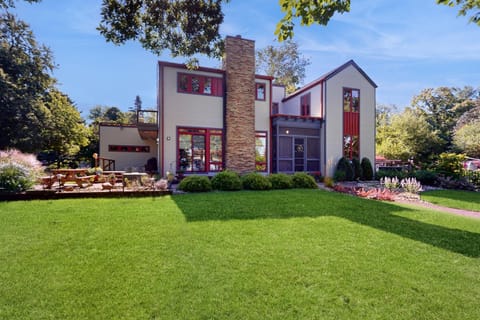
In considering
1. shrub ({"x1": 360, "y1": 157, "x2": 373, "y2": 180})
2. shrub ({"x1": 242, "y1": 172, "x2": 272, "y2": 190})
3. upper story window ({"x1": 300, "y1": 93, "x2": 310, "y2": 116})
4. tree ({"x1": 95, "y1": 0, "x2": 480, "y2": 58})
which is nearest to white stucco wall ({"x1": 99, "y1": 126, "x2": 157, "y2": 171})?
shrub ({"x1": 242, "y1": 172, "x2": 272, "y2": 190})

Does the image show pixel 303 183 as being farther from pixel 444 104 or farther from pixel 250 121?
pixel 444 104

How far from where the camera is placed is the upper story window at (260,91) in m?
14.6

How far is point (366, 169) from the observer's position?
15.1m

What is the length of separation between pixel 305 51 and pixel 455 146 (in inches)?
731

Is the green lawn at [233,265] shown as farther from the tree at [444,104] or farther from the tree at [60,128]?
the tree at [444,104]

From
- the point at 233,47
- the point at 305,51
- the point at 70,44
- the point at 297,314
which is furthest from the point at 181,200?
the point at 305,51

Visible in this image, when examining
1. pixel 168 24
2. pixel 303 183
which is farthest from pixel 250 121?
pixel 168 24

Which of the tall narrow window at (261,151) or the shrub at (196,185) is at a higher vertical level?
the tall narrow window at (261,151)

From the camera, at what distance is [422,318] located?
2.36m

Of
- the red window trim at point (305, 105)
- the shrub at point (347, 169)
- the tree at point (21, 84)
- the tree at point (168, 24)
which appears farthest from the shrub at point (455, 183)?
the tree at point (21, 84)

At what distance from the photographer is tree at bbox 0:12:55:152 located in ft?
49.8

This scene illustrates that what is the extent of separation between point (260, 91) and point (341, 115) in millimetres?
5294

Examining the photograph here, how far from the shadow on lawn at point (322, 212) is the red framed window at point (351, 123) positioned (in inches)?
329

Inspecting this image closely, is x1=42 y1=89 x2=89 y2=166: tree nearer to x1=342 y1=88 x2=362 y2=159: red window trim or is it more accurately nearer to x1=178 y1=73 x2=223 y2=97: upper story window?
x1=178 y1=73 x2=223 y2=97: upper story window
